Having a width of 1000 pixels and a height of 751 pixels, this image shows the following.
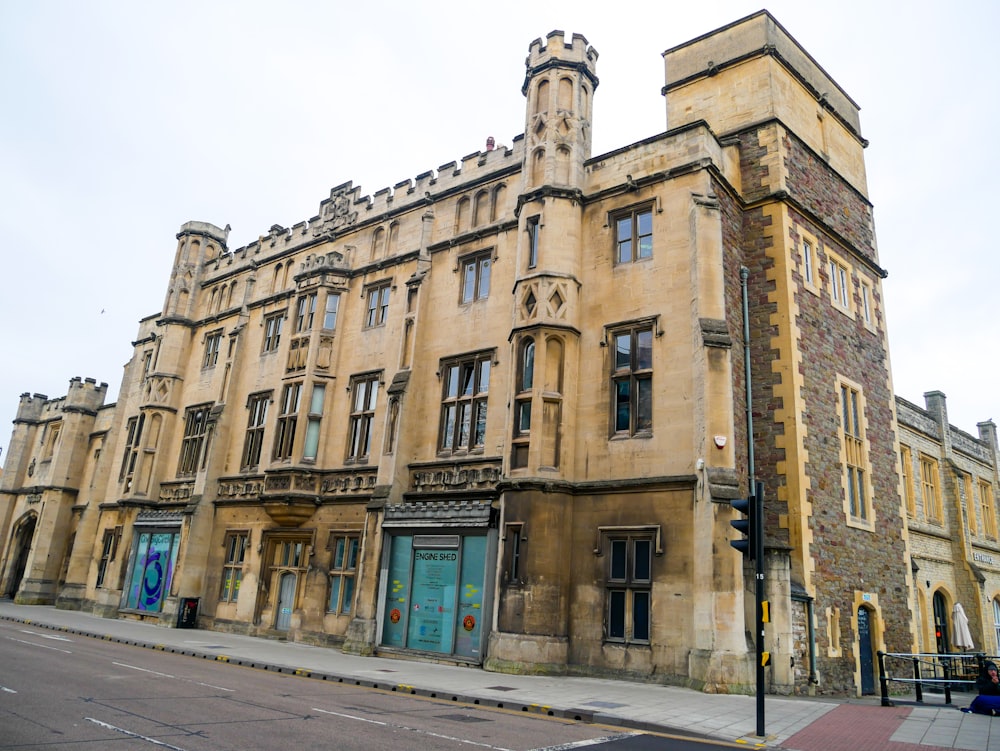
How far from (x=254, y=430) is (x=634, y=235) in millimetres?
16560

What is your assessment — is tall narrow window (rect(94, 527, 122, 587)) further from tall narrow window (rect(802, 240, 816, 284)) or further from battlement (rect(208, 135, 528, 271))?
tall narrow window (rect(802, 240, 816, 284))

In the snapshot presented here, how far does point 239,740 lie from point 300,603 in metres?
16.2

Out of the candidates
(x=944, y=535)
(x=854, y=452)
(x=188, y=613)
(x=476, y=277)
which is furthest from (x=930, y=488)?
(x=188, y=613)

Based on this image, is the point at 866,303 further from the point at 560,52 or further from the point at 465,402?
the point at 465,402

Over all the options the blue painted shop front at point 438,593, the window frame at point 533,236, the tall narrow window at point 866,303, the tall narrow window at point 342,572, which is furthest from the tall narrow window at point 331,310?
the tall narrow window at point 866,303

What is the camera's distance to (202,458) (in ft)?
92.2

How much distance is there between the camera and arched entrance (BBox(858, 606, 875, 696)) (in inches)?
717

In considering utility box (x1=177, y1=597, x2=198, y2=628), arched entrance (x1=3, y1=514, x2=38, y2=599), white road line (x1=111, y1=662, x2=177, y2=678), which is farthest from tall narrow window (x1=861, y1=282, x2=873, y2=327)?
arched entrance (x1=3, y1=514, x2=38, y2=599)

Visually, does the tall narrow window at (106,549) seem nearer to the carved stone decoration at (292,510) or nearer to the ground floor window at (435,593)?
the carved stone decoration at (292,510)

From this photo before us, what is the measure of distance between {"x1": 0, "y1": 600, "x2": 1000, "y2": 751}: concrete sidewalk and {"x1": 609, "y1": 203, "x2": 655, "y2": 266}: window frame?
10.4 m

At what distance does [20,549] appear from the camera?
4134 cm

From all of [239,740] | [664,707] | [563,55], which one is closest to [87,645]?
[239,740]

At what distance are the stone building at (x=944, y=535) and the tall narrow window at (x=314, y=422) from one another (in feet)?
65.6

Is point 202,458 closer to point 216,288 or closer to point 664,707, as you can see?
point 216,288
